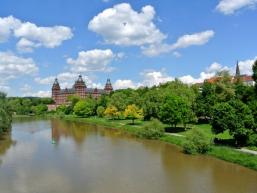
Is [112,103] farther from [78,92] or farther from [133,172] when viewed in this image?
[78,92]

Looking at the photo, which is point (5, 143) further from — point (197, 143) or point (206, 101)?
point (206, 101)

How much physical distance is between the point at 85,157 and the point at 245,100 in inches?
1025

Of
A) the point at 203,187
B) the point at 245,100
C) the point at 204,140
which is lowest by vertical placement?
the point at 203,187

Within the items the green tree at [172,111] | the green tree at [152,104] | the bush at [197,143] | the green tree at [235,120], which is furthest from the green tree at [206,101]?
the bush at [197,143]

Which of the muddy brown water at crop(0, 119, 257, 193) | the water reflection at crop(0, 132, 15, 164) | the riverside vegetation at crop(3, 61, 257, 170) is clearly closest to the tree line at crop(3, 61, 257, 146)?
the riverside vegetation at crop(3, 61, 257, 170)

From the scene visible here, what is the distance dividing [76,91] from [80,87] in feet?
8.35

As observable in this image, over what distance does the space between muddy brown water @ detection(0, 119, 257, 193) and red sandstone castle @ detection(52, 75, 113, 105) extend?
368 feet

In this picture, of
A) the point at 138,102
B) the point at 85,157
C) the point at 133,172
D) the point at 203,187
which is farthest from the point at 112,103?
the point at 203,187

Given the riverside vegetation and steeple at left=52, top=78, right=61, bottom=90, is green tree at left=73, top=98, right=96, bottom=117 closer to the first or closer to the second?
the riverside vegetation

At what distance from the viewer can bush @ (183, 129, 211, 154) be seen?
3528 cm

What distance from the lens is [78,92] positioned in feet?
513

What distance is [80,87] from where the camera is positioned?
15688 centimetres

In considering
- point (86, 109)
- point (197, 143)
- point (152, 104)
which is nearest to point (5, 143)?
→ point (152, 104)

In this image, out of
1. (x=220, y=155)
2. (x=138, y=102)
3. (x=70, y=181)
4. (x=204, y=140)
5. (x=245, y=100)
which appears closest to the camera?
(x=70, y=181)
